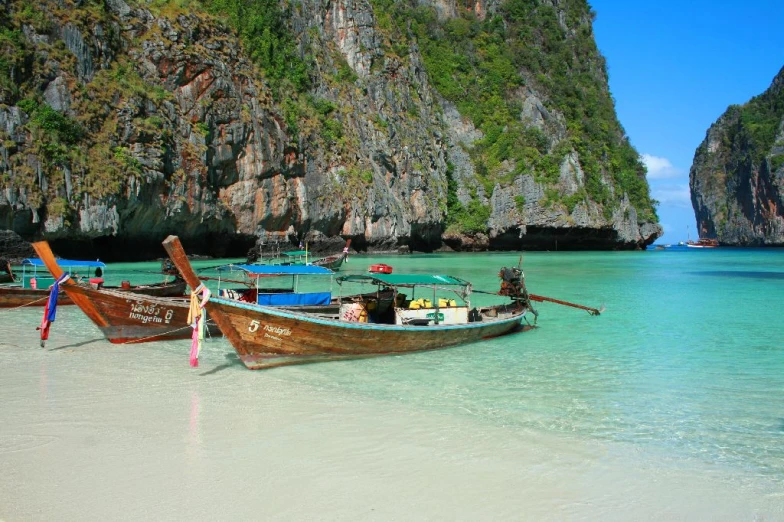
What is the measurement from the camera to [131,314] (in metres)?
13.2

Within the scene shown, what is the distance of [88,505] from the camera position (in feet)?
18.2

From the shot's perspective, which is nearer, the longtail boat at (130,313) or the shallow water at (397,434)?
the shallow water at (397,434)

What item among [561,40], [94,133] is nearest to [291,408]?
[94,133]

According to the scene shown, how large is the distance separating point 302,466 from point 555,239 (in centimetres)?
6831

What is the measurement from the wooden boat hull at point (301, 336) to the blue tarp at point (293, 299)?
2686 millimetres

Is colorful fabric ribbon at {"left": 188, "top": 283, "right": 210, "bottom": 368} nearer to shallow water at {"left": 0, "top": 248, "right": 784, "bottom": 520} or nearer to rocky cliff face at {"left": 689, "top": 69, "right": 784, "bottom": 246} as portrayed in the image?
shallow water at {"left": 0, "top": 248, "right": 784, "bottom": 520}

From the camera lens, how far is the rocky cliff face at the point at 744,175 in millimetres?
108250

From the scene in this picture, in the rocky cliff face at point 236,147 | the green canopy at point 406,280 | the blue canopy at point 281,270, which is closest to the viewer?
the green canopy at point 406,280

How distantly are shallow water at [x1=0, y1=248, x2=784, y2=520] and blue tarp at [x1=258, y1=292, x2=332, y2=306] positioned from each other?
134 centimetres

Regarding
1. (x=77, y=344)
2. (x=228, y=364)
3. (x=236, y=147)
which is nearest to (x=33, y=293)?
(x=77, y=344)

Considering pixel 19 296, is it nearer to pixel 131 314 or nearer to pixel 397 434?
pixel 131 314

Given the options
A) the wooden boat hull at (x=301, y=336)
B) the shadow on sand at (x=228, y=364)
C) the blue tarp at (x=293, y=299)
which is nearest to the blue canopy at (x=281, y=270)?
the blue tarp at (x=293, y=299)

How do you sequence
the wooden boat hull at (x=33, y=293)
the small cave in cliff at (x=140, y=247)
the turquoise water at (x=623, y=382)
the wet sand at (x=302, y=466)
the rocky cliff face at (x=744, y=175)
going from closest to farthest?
the wet sand at (x=302, y=466)
the turquoise water at (x=623, y=382)
the wooden boat hull at (x=33, y=293)
the small cave in cliff at (x=140, y=247)
the rocky cliff face at (x=744, y=175)

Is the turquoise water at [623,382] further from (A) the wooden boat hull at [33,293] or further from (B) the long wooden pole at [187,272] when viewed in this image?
(A) the wooden boat hull at [33,293]
